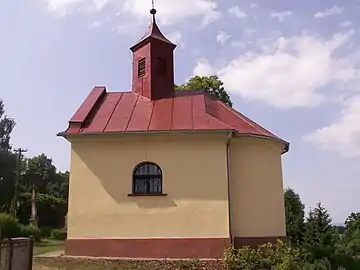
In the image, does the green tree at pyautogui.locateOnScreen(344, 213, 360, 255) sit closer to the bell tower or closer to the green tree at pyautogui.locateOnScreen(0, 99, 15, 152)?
the bell tower

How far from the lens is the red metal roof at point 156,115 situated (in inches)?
624

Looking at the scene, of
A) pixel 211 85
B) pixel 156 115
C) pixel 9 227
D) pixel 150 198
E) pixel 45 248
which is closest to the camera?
pixel 150 198

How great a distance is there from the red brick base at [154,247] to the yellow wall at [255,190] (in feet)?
2.19

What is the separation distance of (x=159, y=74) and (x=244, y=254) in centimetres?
871

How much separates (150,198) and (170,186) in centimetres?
81

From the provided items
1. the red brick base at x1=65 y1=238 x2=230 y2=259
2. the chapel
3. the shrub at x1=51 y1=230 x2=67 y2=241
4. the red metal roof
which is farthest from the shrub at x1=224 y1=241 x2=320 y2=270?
the shrub at x1=51 y1=230 x2=67 y2=241

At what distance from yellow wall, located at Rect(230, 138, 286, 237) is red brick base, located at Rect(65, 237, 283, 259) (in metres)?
0.67

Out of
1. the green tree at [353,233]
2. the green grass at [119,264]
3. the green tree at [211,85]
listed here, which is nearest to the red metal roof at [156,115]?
the green grass at [119,264]

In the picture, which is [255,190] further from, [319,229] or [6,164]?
[6,164]

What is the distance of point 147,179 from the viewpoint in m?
15.7

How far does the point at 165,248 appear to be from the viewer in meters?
15.0

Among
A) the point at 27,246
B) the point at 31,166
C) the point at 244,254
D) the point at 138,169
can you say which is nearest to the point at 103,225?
the point at 138,169

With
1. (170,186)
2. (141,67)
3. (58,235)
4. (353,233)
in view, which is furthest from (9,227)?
(353,233)

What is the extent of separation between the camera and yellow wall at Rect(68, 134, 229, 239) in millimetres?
15195
